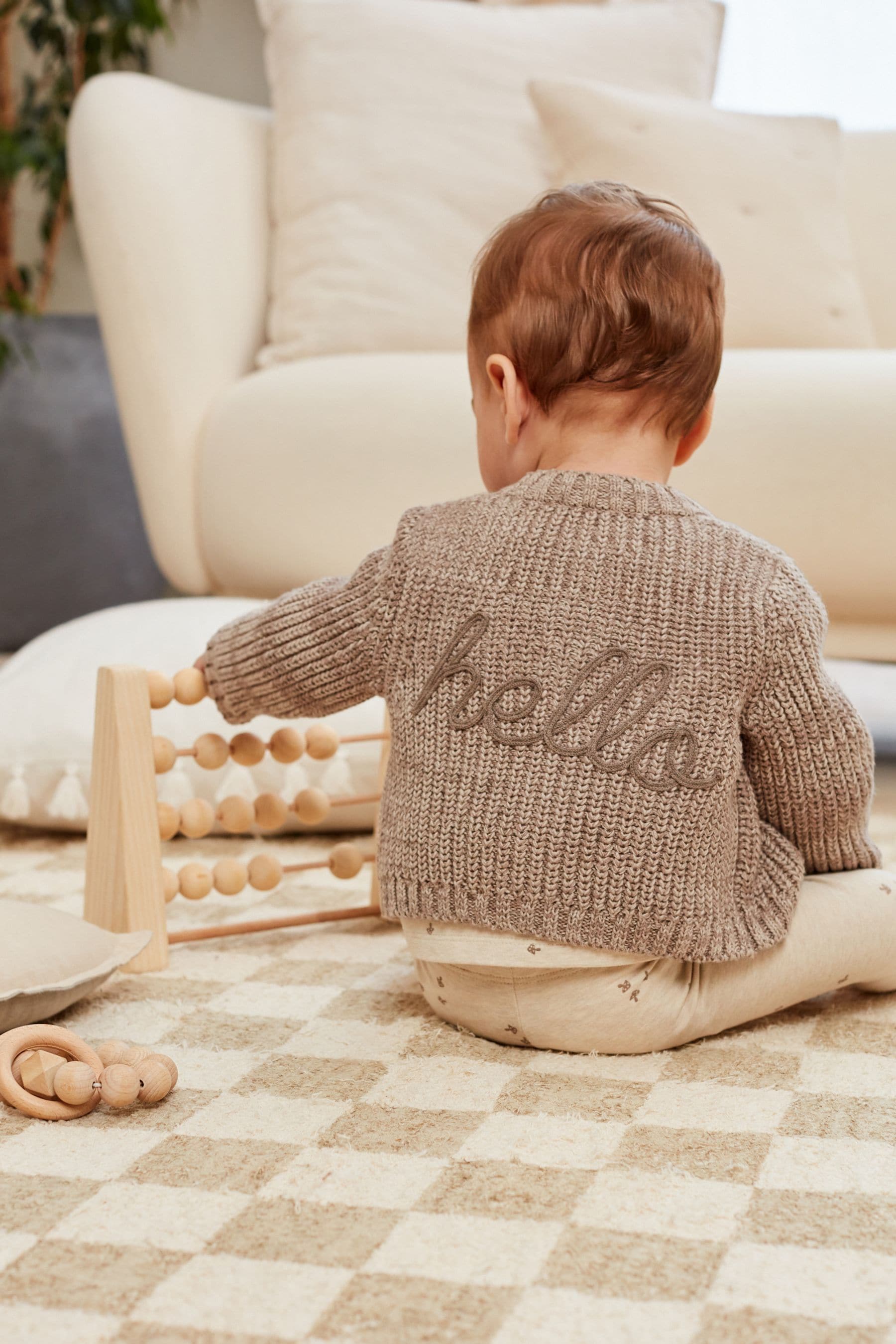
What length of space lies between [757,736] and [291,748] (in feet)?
1.24

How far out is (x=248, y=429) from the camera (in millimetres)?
1512

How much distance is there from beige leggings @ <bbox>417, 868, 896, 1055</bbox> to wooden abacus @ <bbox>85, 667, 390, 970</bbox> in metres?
0.22

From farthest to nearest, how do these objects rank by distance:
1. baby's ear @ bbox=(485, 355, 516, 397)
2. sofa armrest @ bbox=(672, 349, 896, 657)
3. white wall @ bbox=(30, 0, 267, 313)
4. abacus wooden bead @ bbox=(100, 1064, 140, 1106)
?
white wall @ bbox=(30, 0, 267, 313), sofa armrest @ bbox=(672, 349, 896, 657), baby's ear @ bbox=(485, 355, 516, 397), abacus wooden bead @ bbox=(100, 1064, 140, 1106)

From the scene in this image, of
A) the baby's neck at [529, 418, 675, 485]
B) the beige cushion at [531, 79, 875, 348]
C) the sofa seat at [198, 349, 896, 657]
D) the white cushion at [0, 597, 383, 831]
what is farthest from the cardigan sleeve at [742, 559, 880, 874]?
the beige cushion at [531, 79, 875, 348]

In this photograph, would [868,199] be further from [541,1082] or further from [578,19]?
[541,1082]

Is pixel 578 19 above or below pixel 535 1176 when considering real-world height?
above

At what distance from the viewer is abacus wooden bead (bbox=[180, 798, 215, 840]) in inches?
36.9

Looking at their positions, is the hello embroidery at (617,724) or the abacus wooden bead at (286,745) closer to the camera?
the hello embroidery at (617,724)

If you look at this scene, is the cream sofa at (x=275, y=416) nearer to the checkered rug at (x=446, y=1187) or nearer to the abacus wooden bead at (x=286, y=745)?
the abacus wooden bead at (x=286, y=745)

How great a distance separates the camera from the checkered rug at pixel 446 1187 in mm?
469

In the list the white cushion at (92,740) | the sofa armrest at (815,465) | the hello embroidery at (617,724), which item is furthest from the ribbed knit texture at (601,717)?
the sofa armrest at (815,465)

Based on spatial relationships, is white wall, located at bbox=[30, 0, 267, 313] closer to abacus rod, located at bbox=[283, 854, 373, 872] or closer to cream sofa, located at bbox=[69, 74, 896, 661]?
cream sofa, located at bbox=[69, 74, 896, 661]

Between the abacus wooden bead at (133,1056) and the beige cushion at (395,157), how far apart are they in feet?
3.75

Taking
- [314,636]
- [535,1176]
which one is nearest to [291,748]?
[314,636]
